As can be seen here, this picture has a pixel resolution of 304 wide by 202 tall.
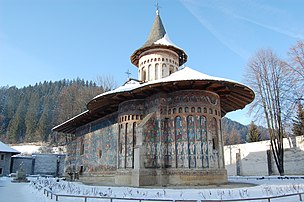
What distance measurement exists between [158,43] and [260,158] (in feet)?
61.4

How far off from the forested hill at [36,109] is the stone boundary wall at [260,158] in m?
21.7

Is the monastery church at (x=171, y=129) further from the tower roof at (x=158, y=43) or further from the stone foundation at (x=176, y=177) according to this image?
the tower roof at (x=158, y=43)

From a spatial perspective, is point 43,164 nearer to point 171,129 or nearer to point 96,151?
point 96,151

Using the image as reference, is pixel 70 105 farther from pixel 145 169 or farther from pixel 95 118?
pixel 145 169

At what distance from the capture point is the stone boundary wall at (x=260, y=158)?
2531 centimetres

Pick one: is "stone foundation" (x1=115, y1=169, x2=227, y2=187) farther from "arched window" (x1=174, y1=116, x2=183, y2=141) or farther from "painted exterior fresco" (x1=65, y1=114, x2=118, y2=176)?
"painted exterior fresco" (x1=65, y1=114, x2=118, y2=176)

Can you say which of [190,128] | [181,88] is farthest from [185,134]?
[181,88]

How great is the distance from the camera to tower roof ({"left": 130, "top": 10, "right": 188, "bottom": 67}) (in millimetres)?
20297

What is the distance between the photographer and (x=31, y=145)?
54.8m

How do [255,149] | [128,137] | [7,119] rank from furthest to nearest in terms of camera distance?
[7,119] → [255,149] → [128,137]

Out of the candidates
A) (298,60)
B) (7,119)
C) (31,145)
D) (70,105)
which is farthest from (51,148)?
(298,60)

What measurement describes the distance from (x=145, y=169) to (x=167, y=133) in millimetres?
2395

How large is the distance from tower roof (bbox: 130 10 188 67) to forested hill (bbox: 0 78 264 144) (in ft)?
60.2

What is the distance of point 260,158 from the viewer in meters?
29.7
